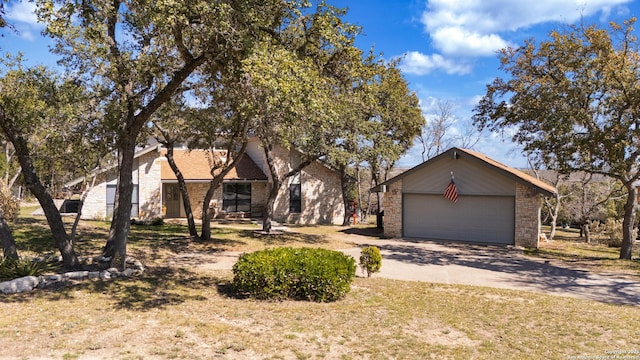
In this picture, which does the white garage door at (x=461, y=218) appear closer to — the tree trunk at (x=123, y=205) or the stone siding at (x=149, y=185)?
the stone siding at (x=149, y=185)

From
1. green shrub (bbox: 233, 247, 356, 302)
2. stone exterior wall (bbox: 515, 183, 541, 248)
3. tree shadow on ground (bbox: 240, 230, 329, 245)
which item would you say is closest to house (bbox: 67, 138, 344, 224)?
tree shadow on ground (bbox: 240, 230, 329, 245)

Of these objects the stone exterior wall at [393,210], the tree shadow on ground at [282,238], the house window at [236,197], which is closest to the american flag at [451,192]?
the stone exterior wall at [393,210]

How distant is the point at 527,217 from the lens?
19.6m

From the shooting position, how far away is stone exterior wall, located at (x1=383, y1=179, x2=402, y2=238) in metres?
22.5

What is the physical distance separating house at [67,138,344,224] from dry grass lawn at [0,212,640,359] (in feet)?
52.9

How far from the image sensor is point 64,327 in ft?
21.9

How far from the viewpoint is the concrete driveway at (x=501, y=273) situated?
11.7 meters

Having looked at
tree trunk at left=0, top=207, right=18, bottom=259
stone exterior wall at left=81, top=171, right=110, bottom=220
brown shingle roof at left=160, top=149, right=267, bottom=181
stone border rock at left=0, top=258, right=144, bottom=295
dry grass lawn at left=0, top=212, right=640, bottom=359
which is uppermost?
brown shingle roof at left=160, top=149, right=267, bottom=181

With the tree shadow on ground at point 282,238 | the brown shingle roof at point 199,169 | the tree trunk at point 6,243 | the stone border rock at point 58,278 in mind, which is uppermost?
the brown shingle roof at point 199,169

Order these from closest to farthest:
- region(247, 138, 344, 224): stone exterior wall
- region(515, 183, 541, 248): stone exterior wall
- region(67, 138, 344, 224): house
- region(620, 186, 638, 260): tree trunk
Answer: region(620, 186, 638, 260): tree trunk
region(515, 183, 541, 248): stone exterior wall
region(67, 138, 344, 224): house
region(247, 138, 344, 224): stone exterior wall

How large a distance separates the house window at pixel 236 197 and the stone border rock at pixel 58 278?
17.1 meters

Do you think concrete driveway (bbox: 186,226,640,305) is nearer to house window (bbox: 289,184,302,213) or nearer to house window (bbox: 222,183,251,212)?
house window (bbox: 289,184,302,213)

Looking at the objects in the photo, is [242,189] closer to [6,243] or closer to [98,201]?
[98,201]

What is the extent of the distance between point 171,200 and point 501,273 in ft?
66.8
